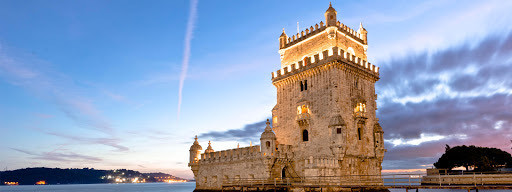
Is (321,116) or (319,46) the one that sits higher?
(319,46)

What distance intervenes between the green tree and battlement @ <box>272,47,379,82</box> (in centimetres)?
4718

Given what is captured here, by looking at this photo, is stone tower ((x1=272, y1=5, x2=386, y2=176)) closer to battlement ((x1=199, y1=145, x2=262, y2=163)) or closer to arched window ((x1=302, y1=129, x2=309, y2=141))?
arched window ((x1=302, y1=129, x2=309, y2=141))

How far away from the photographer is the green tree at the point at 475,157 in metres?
75.3

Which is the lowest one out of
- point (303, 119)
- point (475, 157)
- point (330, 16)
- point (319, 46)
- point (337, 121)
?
point (475, 157)

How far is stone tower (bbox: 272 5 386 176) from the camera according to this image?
36.5m

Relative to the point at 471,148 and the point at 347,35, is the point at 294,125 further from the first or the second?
the point at 471,148

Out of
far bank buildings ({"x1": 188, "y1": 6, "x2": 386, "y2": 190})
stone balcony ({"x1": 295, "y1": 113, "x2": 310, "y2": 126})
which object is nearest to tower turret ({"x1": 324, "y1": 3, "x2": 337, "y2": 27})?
far bank buildings ({"x1": 188, "y1": 6, "x2": 386, "y2": 190})

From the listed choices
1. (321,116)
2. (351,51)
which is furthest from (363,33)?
(321,116)

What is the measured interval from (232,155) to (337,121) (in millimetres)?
13857

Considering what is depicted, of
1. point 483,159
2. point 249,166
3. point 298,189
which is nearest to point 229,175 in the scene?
point 249,166

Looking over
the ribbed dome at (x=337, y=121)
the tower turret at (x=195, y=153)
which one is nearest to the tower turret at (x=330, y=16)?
the ribbed dome at (x=337, y=121)

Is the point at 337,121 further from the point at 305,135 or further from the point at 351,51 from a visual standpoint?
the point at 351,51

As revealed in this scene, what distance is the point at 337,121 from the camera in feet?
118

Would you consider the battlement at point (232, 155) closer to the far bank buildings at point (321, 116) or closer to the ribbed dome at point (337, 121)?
the far bank buildings at point (321, 116)
